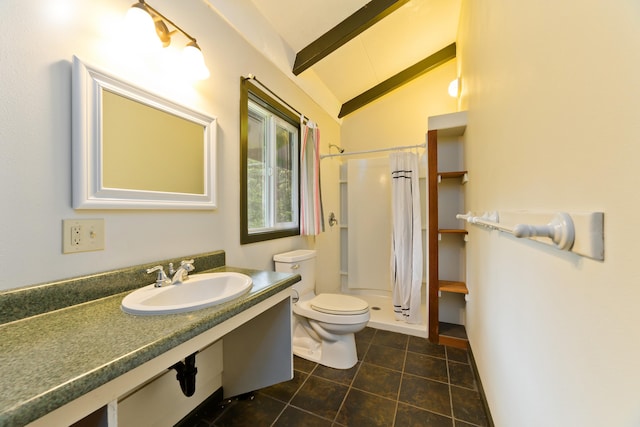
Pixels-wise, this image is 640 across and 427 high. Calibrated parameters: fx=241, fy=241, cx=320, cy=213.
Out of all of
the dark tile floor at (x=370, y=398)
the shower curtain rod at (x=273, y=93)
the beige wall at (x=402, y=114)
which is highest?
the beige wall at (x=402, y=114)

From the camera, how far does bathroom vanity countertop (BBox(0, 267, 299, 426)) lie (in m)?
0.43

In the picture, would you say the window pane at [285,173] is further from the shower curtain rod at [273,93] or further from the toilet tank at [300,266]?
the toilet tank at [300,266]

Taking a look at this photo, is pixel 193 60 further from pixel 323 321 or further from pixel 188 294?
pixel 323 321

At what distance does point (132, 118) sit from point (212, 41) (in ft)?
2.27

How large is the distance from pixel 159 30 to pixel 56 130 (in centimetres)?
60

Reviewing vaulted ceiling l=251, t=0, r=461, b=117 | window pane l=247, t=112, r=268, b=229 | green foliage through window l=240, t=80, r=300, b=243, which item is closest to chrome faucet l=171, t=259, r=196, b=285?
green foliage through window l=240, t=80, r=300, b=243

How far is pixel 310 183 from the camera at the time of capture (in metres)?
2.24

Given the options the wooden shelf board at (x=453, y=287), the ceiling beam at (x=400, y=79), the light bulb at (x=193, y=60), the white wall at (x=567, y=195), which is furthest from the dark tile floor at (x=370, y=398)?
the ceiling beam at (x=400, y=79)

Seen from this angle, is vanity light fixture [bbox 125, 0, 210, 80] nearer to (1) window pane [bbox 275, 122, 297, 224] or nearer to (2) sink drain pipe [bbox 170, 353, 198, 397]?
(1) window pane [bbox 275, 122, 297, 224]

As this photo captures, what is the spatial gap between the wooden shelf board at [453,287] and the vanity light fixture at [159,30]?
2233 mm

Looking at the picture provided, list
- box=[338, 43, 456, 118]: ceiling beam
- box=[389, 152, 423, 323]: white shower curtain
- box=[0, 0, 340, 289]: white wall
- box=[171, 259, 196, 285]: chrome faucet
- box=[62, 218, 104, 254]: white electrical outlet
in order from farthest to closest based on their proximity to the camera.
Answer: box=[338, 43, 456, 118]: ceiling beam → box=[389, 152, 423, 323]: white shower curtain → box=[171, 259, 196, 285]: chrome faucet → box=[62, 218, 104, 254]: white electrical outlet → box=[0, 0, 340, 289]: white wall

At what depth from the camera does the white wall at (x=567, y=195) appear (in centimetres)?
38

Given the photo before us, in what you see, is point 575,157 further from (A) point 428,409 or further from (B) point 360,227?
(B) point 360,227

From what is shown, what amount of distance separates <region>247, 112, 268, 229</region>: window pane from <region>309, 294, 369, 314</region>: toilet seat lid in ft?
2.38
